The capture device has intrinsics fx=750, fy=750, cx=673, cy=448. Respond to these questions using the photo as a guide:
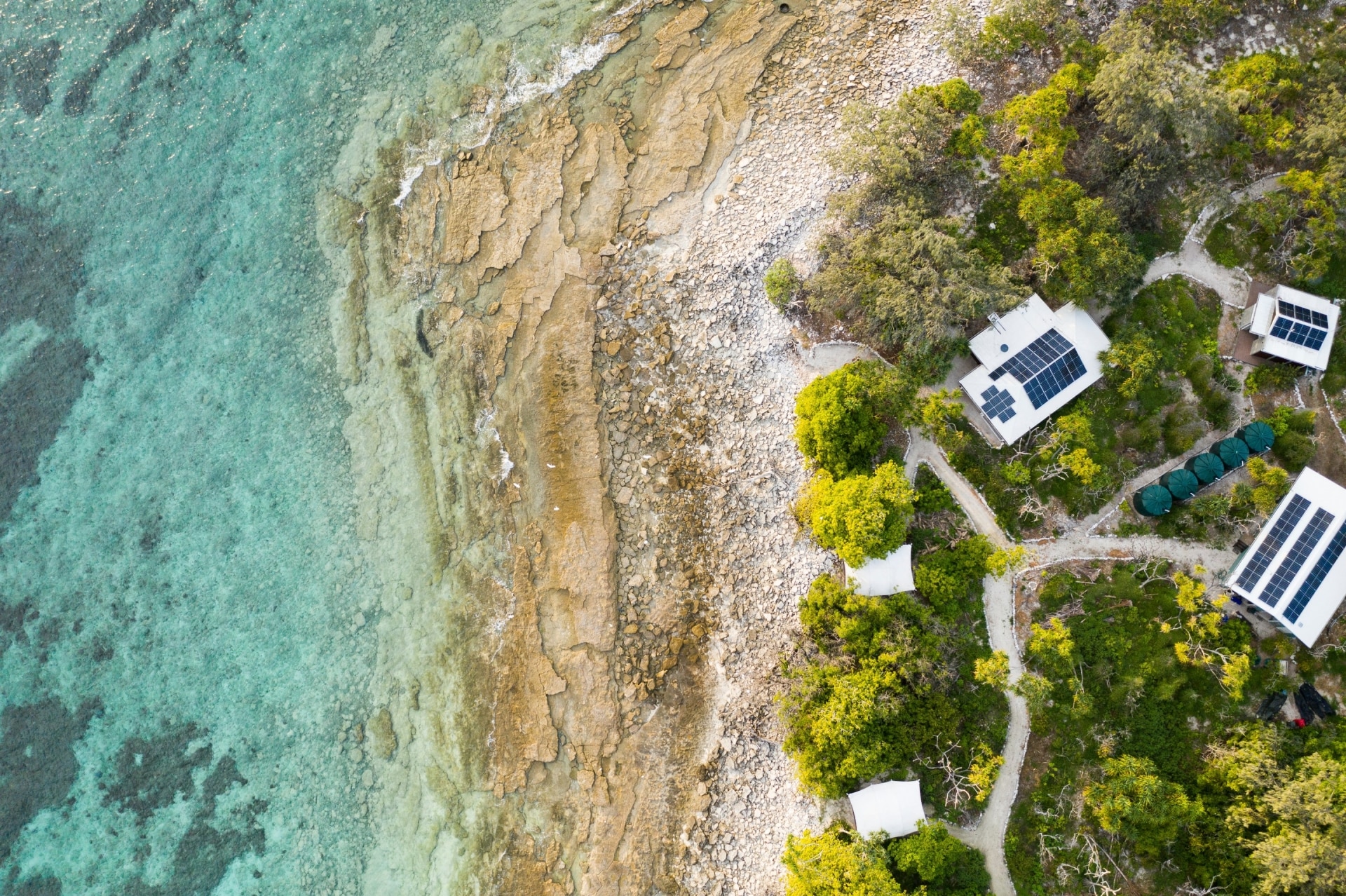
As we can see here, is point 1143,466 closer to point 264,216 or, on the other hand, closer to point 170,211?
point 264,216

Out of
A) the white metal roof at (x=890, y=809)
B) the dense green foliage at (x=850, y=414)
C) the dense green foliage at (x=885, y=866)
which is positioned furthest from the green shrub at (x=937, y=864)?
the dense green foliage at (x=850, y=414)

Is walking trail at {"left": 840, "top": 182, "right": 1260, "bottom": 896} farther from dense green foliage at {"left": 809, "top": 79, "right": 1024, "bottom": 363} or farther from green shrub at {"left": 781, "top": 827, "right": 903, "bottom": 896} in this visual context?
green shrub at {"left": 781, "top": 827, "right": 903, "bottom": 896}

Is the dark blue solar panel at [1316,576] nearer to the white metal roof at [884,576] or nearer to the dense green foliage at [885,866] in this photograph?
the white metal roof at [884,576]

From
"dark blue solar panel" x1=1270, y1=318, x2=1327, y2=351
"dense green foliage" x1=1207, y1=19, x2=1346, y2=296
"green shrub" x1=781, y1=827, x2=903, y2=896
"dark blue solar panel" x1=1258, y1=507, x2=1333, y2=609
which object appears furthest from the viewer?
"dark blue solar panel" x1=1270, y1=318, x2=1327, y2=351

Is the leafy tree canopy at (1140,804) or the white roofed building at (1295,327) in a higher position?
the white roofed building at (1295,327)

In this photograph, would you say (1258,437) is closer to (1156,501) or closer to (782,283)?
(1156,501)

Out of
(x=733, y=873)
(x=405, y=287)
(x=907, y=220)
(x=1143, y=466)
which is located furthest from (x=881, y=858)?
(x=405, y=287)

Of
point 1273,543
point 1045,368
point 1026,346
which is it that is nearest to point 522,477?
point 1026,346

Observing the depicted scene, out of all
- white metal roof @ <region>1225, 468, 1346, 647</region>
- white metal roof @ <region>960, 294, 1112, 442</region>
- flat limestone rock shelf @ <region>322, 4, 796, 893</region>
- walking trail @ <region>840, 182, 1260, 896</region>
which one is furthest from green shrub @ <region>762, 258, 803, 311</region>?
white metal roof @ <region>1225, 468, 1346, 647</region>
